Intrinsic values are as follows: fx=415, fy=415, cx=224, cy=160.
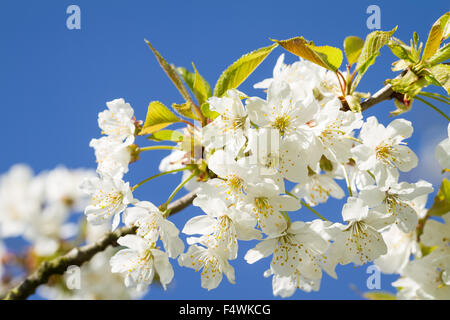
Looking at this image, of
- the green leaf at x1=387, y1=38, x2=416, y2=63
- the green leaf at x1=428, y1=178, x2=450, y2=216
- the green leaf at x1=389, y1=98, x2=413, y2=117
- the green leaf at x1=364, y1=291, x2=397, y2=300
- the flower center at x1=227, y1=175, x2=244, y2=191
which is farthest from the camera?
the green leaf at x1=364, y1=291, x2=397, y2=300

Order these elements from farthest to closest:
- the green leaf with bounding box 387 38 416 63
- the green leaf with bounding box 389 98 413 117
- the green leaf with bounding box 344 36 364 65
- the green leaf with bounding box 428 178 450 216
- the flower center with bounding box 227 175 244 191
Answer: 1. the green leaf with bounding box 428 178 450 216
2. the green leaf with bounding box 344 36 364 65
3. the green leaf with bounding box 389 98 413 117
4. the green leaf with bounding box 387 38 416 63
5. the flower center with bounding box 227 175 244 191

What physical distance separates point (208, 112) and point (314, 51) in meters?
0.44

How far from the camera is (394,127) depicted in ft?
5.20

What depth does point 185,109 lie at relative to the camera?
1611 mm

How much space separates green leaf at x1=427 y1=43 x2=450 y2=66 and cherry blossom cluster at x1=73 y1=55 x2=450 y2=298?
24 centimetres

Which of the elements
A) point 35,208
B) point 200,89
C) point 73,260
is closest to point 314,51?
point 200,89

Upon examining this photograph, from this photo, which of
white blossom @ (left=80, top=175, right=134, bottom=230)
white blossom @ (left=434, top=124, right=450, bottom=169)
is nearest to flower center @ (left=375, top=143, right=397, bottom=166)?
white blossom @ (left=434, top=124, right=450, bottom=169)

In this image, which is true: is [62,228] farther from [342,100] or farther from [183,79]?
[342,100]

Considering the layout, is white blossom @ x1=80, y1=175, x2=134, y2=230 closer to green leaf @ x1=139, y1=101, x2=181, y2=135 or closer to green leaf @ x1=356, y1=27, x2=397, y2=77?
green leaf @ x1=139, y1=101, x2=181, y2=135

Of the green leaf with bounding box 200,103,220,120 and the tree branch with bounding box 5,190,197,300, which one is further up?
the green leaf with bounding box 200,103,220,120

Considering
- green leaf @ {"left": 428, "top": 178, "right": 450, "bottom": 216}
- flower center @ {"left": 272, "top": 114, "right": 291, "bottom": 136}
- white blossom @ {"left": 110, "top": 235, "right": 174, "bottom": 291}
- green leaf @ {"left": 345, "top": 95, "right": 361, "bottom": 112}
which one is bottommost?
white blossom @ {"left": 110, "top": 235, "right": 174, "bottom": 291}

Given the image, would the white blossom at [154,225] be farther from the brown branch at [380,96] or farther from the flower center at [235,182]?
the brown branch at [380,96]

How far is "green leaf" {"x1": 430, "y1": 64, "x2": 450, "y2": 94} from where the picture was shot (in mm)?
1450
